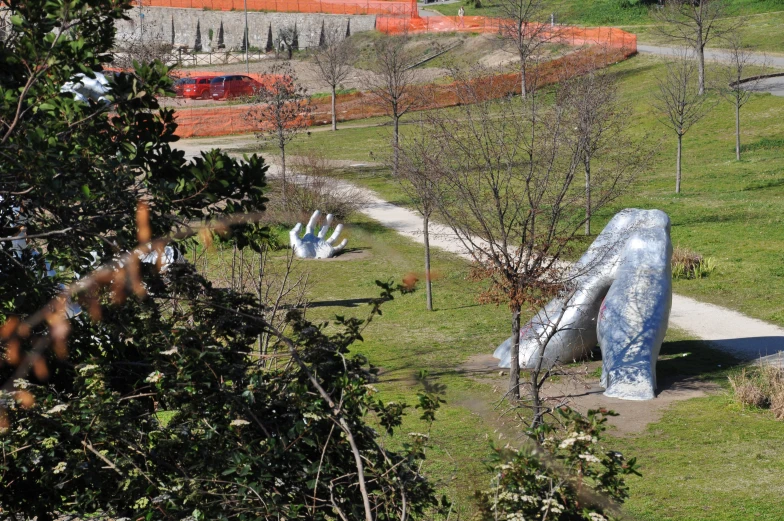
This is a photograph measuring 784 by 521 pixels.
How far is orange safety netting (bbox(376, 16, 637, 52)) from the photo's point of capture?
1785 inches

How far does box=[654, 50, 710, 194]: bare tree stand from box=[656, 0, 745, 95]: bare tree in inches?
21.5

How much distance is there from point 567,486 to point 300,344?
1667 mm

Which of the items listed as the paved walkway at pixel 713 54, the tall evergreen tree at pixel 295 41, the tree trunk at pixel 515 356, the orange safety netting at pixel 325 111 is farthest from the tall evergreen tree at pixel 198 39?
the tree trunk at pixel 515 356

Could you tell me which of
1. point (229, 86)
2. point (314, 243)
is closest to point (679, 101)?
point (314, 243)

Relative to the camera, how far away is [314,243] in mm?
24609

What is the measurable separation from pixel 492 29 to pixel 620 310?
40.5 m

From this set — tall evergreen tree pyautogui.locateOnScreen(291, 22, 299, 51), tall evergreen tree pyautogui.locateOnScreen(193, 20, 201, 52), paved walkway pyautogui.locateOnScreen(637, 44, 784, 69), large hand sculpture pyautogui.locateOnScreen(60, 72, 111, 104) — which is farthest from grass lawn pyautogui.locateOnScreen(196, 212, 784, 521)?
tall evergreen tree pyautogui.locateOnScreen(193, 20, 201, 52)

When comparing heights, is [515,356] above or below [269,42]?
below

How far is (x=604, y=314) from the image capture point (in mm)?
15164

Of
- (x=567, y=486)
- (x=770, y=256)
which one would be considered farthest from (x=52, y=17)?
(x=770, y=256)

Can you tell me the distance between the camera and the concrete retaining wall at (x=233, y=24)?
64.7 meters

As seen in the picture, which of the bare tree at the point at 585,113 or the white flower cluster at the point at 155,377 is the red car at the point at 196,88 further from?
the white flower cluster at the point at 155,377

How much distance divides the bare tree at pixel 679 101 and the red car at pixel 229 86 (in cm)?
2010

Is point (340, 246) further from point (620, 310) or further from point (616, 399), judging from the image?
point (616, 399)
